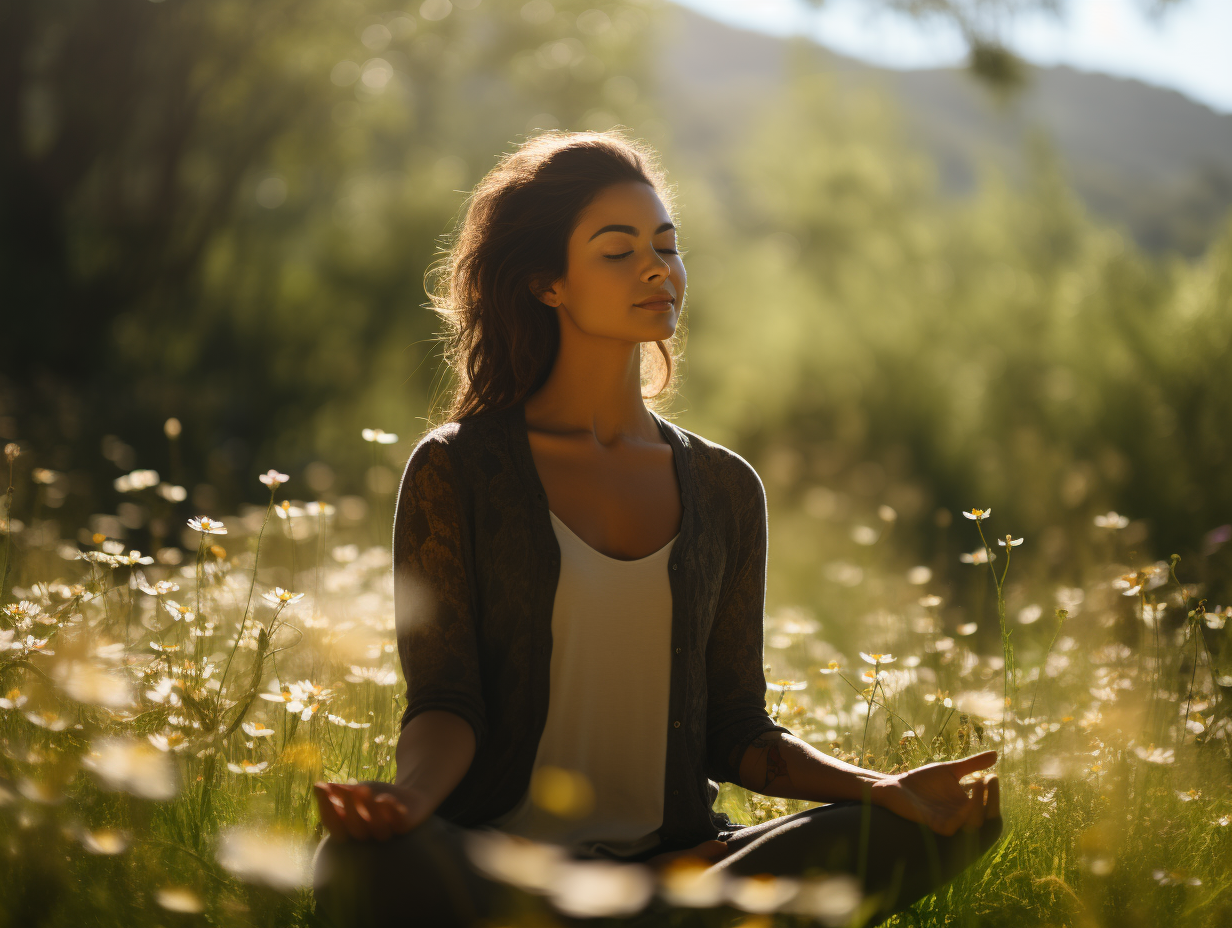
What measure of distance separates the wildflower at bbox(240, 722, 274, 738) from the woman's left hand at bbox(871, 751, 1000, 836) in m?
1.35

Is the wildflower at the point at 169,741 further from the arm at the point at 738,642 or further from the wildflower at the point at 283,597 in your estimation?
the arm at the point at 738,642

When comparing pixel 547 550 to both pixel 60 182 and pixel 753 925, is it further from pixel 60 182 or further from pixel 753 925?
pixel 60 182

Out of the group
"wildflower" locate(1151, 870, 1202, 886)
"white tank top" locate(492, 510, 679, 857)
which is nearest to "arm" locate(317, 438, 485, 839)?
"white tank top" locate(492, 510, 679, 857)

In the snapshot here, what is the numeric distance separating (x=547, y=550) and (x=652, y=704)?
1.23 ft

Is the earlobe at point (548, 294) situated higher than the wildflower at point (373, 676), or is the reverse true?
the earlobe at point (548, 294)

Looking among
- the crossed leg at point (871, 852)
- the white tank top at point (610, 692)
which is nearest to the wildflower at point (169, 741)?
the white tank top at point (610, 692)

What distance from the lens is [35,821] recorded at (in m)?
1.54

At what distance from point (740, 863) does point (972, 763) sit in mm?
454

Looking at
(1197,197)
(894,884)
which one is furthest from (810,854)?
(1197,197)

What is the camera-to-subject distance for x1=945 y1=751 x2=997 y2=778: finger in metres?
1.83

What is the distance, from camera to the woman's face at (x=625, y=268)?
2.24 m

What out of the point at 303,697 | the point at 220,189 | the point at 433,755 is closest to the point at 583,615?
the point at 433,755

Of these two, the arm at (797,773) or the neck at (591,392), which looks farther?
the neck at (591,392)

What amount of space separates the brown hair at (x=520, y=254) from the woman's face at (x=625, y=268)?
0.04 metres
